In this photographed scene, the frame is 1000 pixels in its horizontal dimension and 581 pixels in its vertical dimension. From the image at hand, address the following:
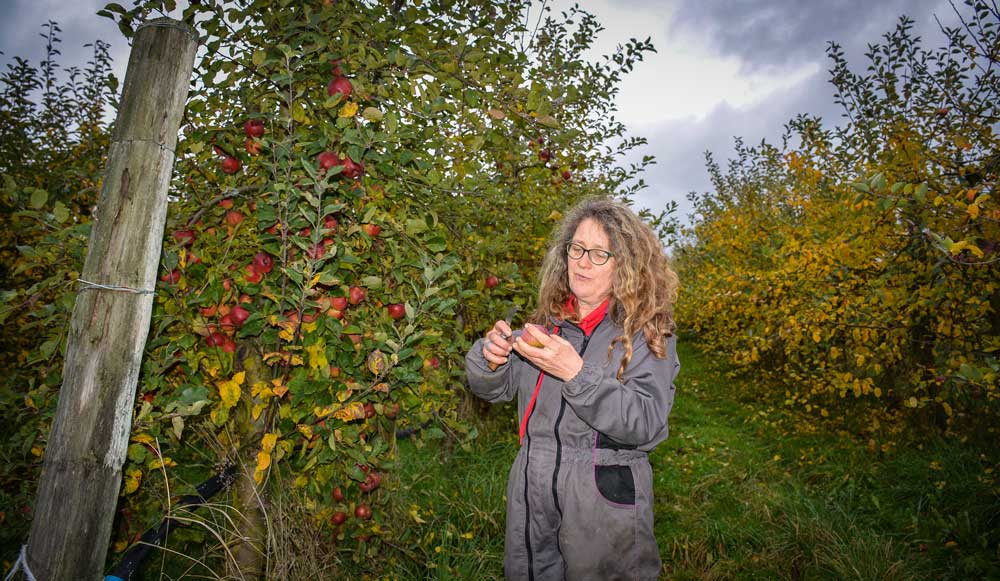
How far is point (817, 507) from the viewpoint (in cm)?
385

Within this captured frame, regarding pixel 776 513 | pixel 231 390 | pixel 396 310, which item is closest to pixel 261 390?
pixel 231 390

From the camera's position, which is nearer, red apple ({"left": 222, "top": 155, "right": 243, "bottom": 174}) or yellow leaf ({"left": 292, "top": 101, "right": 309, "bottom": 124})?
yellow leaf ({"left": 292, "top": 101, "right": 309, "bottom": 124})

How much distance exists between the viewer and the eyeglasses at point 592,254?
1.85m

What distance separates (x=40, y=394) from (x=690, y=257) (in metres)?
11.4

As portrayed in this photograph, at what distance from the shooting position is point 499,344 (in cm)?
171

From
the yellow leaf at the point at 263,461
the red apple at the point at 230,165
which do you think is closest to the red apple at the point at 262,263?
the red apple at the point at 230,165

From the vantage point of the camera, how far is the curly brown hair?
67.9 inches

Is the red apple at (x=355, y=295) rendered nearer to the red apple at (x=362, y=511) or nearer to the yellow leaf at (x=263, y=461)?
the yellow leaf at (x=263, y=461)

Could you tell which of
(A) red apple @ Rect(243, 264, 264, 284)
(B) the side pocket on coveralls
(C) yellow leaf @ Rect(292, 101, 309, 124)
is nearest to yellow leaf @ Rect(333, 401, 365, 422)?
(A) red apple @ Rect(243, 264, 264, 284)

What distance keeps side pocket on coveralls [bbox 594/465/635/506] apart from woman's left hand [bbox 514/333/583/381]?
34cm

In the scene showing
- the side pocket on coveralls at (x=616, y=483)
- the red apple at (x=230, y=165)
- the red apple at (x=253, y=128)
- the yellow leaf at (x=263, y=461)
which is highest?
the red apple at (x=253, y=128)

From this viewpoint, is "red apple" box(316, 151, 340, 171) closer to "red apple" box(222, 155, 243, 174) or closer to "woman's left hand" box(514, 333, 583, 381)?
"red apple" box(222, 155, 243, 174)

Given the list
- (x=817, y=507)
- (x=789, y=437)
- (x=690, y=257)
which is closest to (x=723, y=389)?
(x=789, y=437)

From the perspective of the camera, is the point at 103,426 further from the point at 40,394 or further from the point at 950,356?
the point at 950,356
